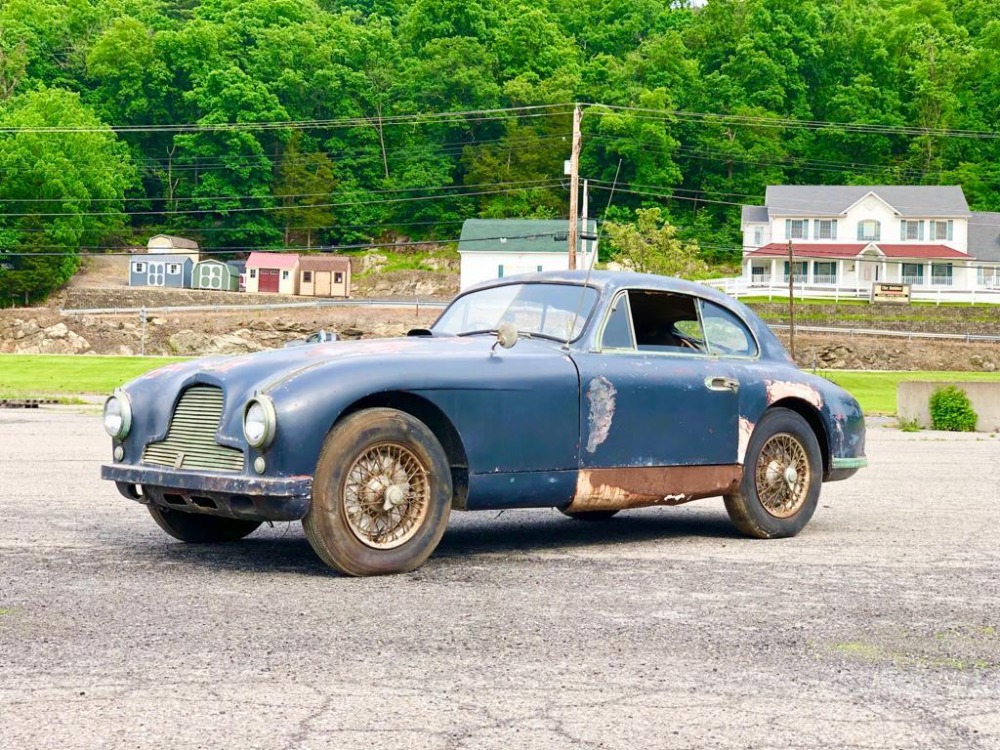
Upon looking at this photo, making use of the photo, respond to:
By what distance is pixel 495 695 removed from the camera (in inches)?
187

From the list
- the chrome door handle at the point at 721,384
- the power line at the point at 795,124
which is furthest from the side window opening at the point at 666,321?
the power line at the point at 795,124

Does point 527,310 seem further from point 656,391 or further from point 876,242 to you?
point 876,242

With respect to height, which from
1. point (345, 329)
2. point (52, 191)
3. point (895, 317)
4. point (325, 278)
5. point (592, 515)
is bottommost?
point (592, 515)

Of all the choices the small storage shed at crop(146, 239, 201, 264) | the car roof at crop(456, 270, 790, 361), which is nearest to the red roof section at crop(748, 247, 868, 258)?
the small storage shed at crop(146, 239, 201, 264)

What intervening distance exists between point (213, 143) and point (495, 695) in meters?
116

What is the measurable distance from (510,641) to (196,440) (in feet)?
8.24

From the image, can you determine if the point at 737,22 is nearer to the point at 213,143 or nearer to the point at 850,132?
the point at 850,132

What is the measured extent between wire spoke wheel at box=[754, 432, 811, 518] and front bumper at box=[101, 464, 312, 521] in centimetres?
348

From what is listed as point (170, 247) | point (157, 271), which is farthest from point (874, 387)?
point (170, 247)

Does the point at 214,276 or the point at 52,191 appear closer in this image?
the point at 52,191

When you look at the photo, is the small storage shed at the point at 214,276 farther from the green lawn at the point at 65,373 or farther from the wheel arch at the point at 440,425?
the wheel arch at the point at 440,425

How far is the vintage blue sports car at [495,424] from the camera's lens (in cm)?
711

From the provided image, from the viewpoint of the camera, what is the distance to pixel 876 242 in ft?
311

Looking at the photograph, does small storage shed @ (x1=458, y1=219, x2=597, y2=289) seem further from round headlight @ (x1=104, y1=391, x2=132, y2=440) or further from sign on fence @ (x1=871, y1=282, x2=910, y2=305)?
round headlight @ (x1=104, y1=391, x2=132, y2=440)
